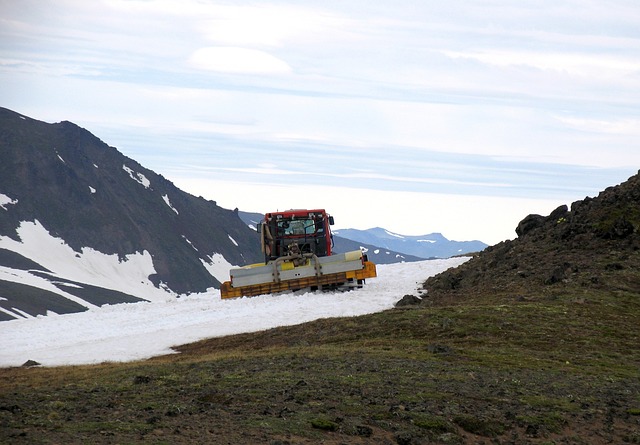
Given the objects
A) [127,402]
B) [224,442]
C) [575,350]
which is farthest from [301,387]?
[575,350]

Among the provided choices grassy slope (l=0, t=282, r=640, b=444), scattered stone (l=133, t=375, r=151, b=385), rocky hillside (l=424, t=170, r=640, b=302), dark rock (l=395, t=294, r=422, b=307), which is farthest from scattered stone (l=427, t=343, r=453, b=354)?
dark rock (l=395, t=294, r=422, b=307)

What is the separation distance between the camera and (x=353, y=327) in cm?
3002

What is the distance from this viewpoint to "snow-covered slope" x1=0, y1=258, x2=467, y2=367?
1192 inches

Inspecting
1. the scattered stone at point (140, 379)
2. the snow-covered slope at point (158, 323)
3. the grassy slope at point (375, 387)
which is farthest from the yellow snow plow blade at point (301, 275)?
the scattered stone at point (140, 379)

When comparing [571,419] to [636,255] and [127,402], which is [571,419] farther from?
[636,255]

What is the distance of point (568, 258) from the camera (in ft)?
127

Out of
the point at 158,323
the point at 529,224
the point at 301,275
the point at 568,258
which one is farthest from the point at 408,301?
the point at 529,224

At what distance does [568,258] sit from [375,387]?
71.4 ft

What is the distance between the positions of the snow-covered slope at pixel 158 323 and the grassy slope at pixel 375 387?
2153 mm

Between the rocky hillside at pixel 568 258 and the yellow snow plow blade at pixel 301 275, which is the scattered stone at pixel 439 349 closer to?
the rocky hillside at pixel 568 258

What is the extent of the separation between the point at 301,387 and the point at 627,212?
85.3ft

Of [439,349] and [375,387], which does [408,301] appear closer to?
[439,349]

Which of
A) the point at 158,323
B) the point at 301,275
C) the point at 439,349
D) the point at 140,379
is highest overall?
the point at 301,275

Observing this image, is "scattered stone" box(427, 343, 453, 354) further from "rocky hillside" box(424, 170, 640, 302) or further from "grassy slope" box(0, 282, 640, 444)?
"rocky hillside" box(424, 170, 640, 302)
